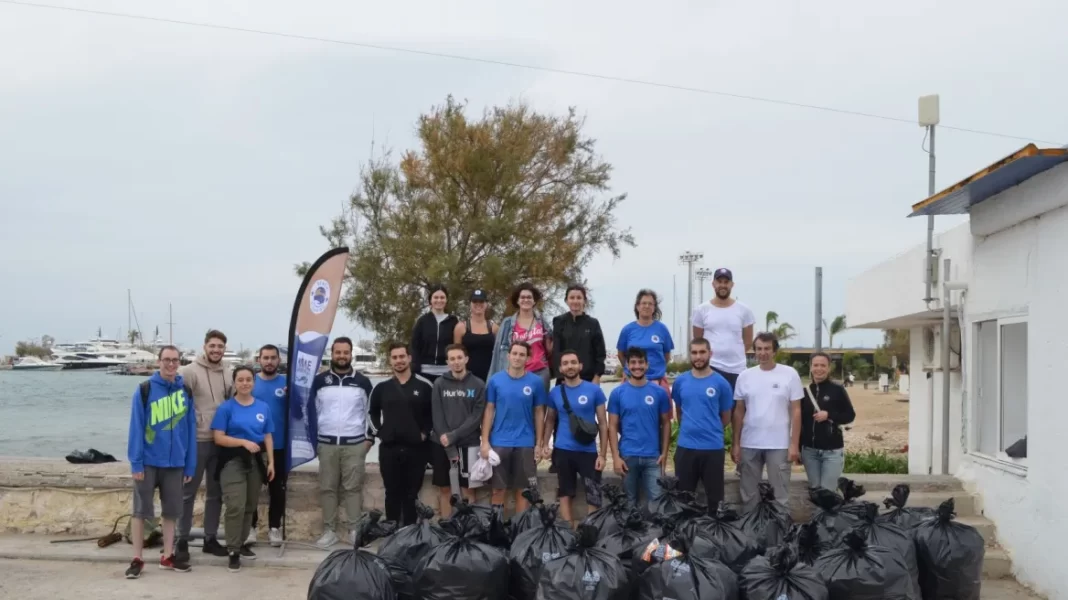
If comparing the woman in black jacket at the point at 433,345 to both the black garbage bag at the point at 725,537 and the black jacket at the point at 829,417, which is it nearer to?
the black garbage bag at the point at 725,537

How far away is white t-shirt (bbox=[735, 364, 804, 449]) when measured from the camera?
21.5ft

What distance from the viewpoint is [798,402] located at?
6.60m

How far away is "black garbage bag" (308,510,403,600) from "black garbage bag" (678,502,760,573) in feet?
5.52

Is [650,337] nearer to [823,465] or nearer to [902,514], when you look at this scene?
[823,465]

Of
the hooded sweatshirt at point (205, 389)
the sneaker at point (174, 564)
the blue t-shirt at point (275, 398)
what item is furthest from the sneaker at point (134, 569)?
the blue t-shirt at point (275, 398)

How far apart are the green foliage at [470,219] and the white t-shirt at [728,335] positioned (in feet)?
36.5

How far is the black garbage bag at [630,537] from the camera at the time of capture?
523 cm

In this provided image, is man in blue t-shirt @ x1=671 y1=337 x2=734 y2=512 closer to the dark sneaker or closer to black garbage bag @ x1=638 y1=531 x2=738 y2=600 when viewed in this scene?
black garbage bag @ x1=638 y1=531 x2=738 y2=600

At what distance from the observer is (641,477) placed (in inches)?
260

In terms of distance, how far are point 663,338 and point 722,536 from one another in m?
1.93

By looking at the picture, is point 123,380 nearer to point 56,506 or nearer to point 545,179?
point 545,179

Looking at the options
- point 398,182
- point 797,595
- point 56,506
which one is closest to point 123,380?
point 398,182

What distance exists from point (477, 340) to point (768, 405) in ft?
7.53

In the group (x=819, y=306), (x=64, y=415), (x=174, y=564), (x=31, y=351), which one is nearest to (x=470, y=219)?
(x=819, y=306)
